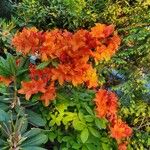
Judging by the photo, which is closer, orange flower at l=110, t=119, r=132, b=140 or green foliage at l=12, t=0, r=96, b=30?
orange flower at l=110, t=119, r=132, b=140

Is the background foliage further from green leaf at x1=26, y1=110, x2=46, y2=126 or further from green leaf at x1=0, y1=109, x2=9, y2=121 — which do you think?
green leaf at x1=0, y1=109, x2=9, y2=121

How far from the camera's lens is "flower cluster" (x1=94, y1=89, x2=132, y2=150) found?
3170 mm

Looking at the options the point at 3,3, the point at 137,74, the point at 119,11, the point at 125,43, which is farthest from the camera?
the point at 3,3

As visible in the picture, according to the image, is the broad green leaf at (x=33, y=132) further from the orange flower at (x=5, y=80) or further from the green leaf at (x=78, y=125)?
the orange flower at (x=5, y=80)

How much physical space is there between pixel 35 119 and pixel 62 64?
16.9 inches

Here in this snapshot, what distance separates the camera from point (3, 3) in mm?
5383

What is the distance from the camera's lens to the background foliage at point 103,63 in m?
3.24

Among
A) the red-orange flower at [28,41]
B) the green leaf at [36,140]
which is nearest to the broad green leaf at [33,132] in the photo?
the green leaf at [36,140]

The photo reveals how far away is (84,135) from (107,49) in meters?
0.58

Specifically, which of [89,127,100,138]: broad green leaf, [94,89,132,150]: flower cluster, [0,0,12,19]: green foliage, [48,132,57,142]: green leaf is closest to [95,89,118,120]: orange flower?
[94,89,132,150]: flower cluster

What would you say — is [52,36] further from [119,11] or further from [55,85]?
[119,11]

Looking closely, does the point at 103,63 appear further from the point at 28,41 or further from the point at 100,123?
the point at 28,41

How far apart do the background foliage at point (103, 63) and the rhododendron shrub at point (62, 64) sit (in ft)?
0.35

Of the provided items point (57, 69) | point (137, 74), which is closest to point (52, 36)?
point (57, 69)
